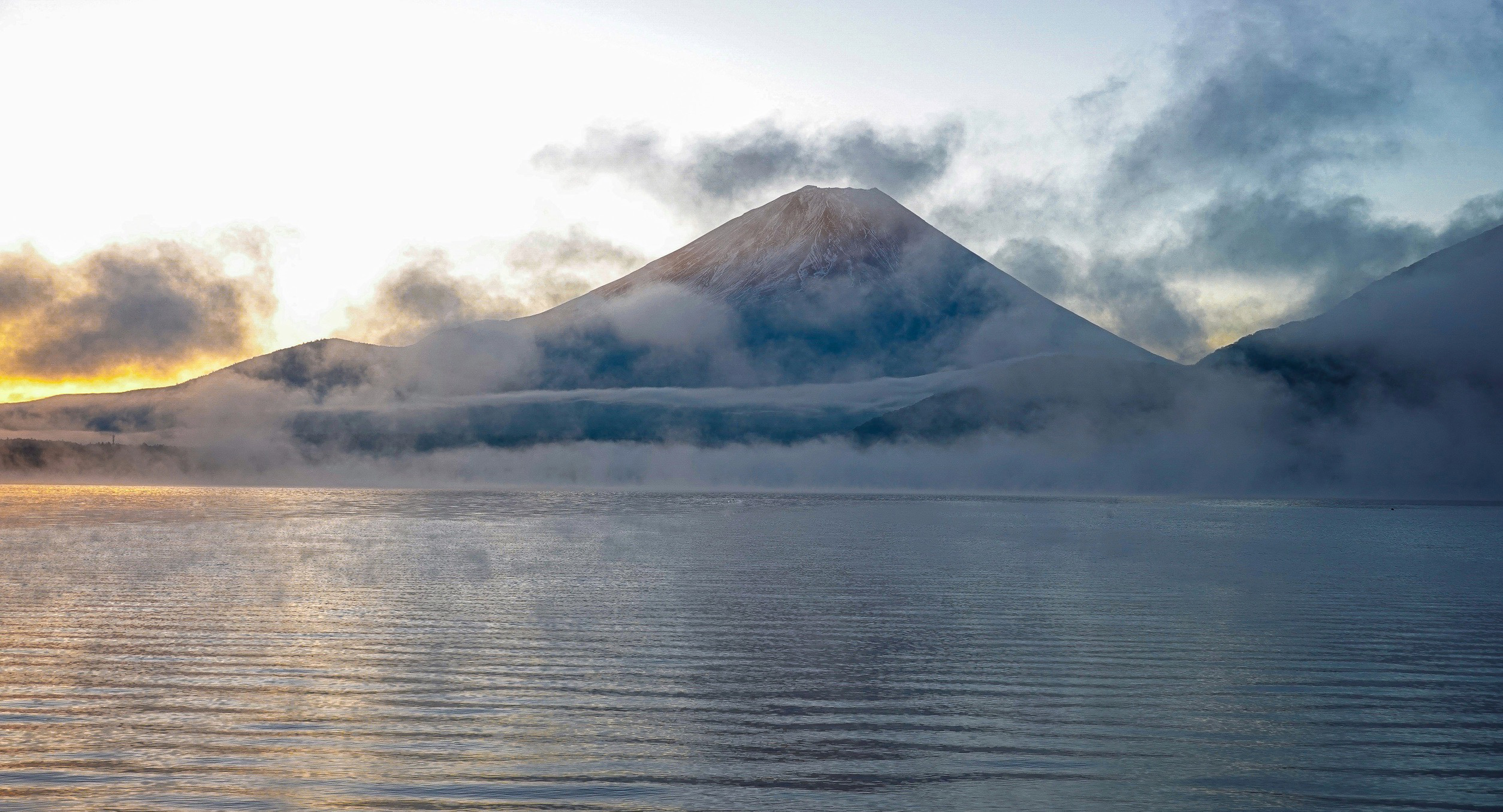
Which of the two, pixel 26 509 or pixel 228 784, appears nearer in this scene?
pixel 228 784

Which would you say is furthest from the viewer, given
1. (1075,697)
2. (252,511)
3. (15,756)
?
(252,511)

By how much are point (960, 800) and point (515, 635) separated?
17853mm

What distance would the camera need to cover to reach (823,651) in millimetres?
27922

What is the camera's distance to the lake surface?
49.9 ft

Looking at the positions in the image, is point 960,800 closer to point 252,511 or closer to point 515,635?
point 515,635

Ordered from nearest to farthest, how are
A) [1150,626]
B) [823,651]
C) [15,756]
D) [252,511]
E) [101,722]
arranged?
[15,756], [101,722], [823,651], [1150,626], [252,511]

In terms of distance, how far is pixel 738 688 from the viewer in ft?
73.9

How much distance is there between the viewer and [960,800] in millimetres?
14477

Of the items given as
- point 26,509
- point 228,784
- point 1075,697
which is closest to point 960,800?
point 1075,697

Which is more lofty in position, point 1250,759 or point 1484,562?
point 1250,759

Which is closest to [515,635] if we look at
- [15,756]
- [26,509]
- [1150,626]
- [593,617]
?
[593,617]

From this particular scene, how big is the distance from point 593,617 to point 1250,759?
830 inches

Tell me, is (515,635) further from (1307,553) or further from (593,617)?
(1307,553)

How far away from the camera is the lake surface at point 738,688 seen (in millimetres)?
15195
